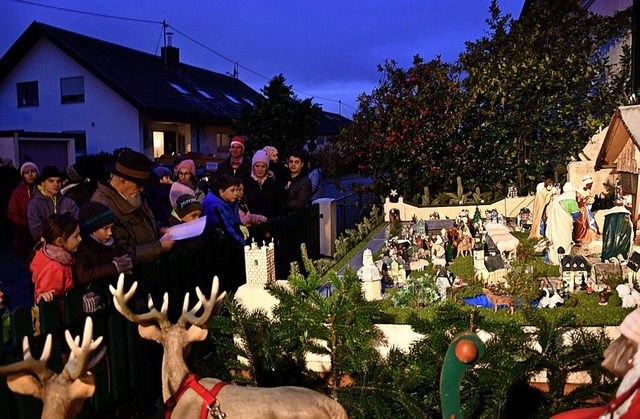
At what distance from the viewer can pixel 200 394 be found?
7.88 feet

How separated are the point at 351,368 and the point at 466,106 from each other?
9.60 metres

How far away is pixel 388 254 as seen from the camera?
6930 millimetres

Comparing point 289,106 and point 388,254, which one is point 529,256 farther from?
point 289,106

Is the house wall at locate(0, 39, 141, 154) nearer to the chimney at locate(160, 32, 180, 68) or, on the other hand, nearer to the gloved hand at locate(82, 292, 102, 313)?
the chimney at locate(160, 32, 180, 68)

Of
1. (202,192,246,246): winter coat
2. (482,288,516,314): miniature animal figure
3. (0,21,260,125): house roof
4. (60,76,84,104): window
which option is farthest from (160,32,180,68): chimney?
(482,288,516,314): miniature animal figure

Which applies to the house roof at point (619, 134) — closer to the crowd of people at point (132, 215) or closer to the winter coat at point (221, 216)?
the crowd of people at point (132, 215)

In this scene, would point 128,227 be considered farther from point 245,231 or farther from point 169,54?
point 169,54

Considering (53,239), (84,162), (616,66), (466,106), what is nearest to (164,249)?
(53,239)

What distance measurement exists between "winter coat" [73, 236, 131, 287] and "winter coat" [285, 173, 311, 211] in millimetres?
4213

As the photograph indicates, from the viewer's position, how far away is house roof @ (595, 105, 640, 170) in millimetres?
6358

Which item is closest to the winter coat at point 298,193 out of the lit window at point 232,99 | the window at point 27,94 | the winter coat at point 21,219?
the winter coat at point 21,219

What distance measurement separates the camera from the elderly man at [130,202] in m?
4.73

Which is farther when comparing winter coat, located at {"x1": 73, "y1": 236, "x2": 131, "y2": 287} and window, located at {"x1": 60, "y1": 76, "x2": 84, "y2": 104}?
window, located at {"x1": 60, "y1": 76, "x2": 84, "y2": 104}

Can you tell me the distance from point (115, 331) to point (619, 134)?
250 inches
